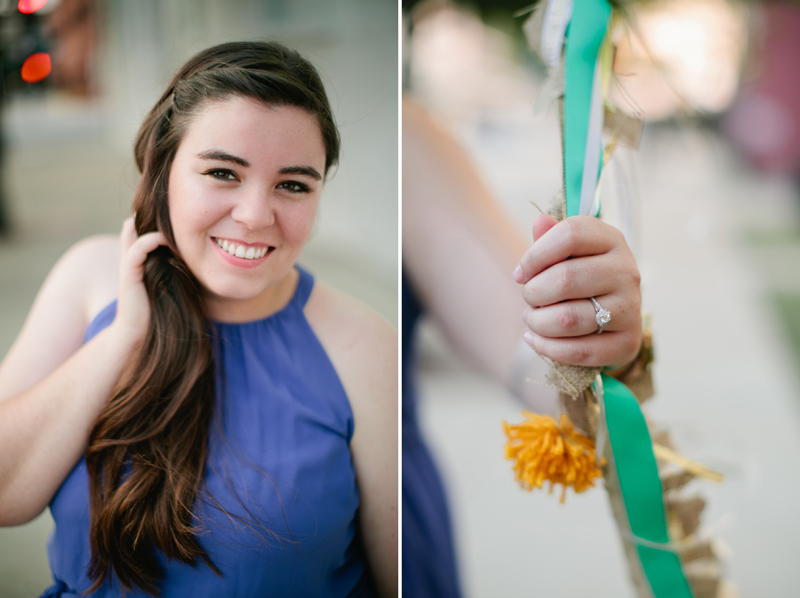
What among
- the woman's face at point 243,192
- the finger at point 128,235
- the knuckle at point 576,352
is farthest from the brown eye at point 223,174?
the knuckle at point 576,352

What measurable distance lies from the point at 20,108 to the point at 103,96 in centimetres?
11

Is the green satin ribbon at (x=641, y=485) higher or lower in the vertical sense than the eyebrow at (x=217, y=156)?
lower

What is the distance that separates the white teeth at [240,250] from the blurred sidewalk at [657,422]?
30cm

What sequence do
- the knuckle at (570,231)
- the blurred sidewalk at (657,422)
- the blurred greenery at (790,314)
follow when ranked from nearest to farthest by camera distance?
the knuckle at (570,231), the blurred sidewalk at (657,422), the blurred greenery at (790,314)

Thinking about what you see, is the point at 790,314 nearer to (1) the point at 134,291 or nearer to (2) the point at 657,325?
(2) the point at 657,325

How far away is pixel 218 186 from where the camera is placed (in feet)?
1.73

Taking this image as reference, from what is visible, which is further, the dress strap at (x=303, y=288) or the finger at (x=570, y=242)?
the dress strap at (x=303, y=288)

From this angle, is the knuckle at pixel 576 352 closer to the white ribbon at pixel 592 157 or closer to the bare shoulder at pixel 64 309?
the white ribbon at pixel 592 157

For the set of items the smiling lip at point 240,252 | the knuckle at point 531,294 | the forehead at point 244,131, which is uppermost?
the forehead at point 244,131

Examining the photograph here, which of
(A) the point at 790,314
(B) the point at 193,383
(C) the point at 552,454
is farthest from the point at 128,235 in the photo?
(A) the point at 790,314

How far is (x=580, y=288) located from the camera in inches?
18.0

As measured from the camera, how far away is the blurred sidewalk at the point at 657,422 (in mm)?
1108

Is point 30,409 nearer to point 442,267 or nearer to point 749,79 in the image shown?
point 442,267

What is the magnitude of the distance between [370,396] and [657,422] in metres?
0.44
